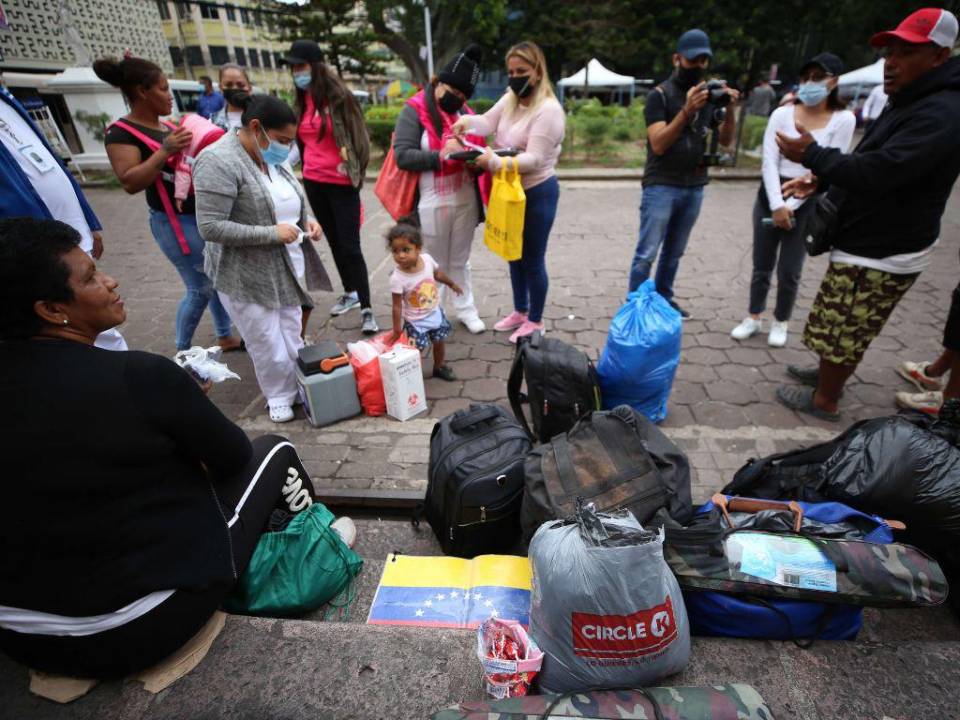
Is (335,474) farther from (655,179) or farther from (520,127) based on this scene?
(655,179)

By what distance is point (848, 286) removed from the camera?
2836 mm

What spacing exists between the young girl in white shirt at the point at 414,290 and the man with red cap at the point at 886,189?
2.15 meters

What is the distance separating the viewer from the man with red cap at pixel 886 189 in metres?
2.33

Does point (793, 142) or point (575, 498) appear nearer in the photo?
point (575, 498)

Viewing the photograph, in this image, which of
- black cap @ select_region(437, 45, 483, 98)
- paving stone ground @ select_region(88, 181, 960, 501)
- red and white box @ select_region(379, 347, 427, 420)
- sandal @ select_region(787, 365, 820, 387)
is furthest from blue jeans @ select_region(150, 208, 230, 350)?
sandal @ select_region(787, 365, 820, 387)

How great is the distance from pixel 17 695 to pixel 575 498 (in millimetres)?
1850

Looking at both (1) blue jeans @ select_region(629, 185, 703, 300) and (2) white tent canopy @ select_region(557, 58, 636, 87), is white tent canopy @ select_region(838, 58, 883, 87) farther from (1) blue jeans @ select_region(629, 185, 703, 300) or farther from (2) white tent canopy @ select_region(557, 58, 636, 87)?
(1) blue jeans @ select_region(629, 185, 703, 300)

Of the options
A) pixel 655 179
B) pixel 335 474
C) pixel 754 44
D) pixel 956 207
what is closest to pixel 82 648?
pixel 335 474

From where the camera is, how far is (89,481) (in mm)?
1323

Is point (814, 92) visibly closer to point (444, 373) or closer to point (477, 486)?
point (444, 373)

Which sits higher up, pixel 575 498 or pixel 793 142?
pixel 793 142

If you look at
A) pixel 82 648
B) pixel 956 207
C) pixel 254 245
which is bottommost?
pixel 956 207

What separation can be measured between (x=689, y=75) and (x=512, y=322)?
2188 millimetres

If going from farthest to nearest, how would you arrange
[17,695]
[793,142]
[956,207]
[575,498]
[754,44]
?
[754,44], [956,207], [793,142], [575,498], [17,695]
